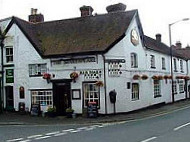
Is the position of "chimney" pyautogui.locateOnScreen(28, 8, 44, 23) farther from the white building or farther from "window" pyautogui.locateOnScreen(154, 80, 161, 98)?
"window" pyautogui.locateOnScreen(154, 80, 161, 98)

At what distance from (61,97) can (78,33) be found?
5167 millimetres

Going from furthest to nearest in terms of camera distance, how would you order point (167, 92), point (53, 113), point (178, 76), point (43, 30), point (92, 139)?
point (178, 76)
point (167, 92)
point (43, 30)
point (53, 113)
point (92, 139)

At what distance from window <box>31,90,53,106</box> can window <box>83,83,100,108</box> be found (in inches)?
110

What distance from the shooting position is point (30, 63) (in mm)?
27266

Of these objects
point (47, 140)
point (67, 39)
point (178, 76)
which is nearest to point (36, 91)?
point (67, 39)

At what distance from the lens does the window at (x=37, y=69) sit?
87.9ft

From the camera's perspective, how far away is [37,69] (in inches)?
1066

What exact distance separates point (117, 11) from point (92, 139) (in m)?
16.9

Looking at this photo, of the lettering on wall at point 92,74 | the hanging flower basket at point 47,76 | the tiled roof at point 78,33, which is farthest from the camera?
the hanging flower basket at point 47,76

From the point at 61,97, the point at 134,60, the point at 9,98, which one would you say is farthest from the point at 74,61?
the point at 9,98

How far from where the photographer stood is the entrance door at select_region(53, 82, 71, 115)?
25.8 meters

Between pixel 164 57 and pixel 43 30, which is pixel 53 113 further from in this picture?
pixel 164 57

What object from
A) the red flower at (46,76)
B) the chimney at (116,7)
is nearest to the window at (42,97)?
the red flower at (46,76)

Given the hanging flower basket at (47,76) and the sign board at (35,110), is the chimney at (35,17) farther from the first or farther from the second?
the sign board at (35,110)
